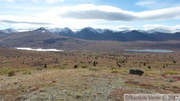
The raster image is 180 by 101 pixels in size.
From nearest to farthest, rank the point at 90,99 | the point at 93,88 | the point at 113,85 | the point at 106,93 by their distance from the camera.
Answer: the point at 90,99 → the point at 106,93 → the point at 93,88 → the point at 113,85

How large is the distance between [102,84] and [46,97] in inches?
377

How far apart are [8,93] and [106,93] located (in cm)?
1292

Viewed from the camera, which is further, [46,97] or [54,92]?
[54,92]

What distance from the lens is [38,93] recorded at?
27922 millimetres

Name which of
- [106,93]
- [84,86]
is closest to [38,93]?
[84,86]

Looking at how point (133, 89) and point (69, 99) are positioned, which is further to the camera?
point (133, 89)

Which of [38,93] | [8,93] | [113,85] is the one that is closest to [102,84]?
[113,85]

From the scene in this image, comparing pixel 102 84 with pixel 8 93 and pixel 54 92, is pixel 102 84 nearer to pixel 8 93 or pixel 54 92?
pixel 54 92

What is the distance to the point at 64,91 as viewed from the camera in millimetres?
28312

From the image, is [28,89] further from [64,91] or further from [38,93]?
[64,91]

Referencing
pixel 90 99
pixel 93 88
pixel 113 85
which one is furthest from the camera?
pixel 113 85

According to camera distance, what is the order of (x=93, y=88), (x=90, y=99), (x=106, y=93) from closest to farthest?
1. (x=90, y=99)
2. (x=106, y=93)
3. (x=93, y=88)

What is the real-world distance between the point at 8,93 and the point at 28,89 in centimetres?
256

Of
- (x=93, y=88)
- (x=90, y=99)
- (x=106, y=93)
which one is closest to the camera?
(x=90, y=99)
